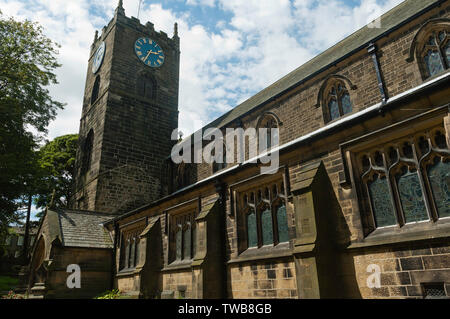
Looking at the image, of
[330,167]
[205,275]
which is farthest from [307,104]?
[205,275]

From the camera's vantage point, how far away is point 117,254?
16.0 meters

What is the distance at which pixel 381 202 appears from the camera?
21.8ft

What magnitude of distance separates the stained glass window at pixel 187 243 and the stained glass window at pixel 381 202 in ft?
22.5

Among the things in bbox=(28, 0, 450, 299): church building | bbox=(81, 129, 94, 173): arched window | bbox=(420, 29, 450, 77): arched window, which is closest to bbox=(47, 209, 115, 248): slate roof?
bbox=(28, 0, 450, 299): church building

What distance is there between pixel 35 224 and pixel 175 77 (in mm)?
20539

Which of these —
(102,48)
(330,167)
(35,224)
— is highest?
(102,48)

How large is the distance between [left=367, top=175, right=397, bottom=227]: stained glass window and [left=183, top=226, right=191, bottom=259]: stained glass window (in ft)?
22.5

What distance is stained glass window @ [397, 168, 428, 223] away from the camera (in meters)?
6.07

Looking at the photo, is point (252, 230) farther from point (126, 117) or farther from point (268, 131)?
point (126, 117)

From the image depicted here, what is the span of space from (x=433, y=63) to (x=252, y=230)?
7.98m
